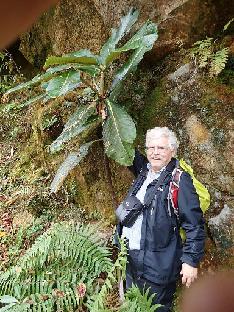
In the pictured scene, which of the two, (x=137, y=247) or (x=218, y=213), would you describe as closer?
(x=137, y=247)

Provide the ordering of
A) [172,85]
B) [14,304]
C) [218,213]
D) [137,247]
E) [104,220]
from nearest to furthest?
[137,247] → [14,304] → [218,213] → [172,85] → [104,220]

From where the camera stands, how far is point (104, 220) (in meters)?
4.34

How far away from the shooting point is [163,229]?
2.75 meters

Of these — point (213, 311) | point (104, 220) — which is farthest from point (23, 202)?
point (213, 311)

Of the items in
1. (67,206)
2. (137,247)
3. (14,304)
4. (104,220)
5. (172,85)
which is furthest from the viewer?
(67,206)

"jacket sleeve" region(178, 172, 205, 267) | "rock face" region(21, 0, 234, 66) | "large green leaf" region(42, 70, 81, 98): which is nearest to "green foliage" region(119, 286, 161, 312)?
"jacket sleeve" region(178, 172, 205, 267)

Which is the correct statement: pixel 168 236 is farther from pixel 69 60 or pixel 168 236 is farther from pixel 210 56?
pixel 210 56

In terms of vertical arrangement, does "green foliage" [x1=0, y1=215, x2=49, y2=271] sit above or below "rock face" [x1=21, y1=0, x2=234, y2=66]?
below

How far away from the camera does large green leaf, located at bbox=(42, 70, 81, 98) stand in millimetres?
2781

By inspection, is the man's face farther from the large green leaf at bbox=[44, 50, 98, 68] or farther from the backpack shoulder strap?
the large green leaf at bbox=[44, 50, 98, 68]

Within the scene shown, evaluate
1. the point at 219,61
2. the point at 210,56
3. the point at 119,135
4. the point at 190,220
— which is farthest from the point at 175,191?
the point at 210,56

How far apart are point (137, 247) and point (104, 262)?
1.60 feet

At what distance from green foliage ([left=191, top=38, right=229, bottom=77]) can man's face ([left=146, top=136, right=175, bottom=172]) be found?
3.32ft

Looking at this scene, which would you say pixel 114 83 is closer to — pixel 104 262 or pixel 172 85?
pixel 172 85
